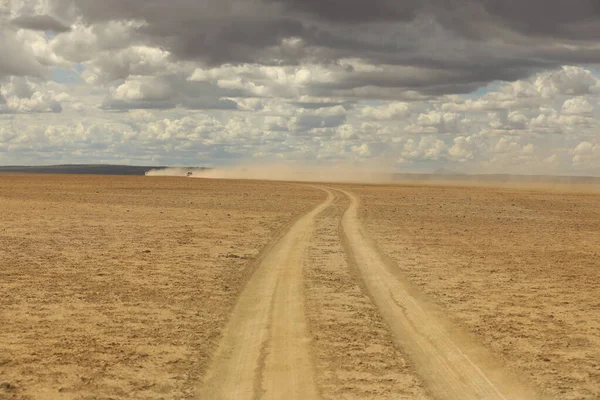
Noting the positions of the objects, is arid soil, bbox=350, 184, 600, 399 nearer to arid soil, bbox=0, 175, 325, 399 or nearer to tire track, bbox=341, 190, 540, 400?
tire track, bbox=341, 190, 540, 400

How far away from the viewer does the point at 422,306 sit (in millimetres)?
13266

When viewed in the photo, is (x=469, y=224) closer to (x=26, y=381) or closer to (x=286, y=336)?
(x=286, y=336)

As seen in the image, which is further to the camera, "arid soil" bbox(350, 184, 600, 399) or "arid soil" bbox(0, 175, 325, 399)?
"arid soil" bbox(350, 184, 600, 399)

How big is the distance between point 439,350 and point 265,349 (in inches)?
98.9

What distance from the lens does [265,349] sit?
994 centimetres

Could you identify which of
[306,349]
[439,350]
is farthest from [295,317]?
[439,350]

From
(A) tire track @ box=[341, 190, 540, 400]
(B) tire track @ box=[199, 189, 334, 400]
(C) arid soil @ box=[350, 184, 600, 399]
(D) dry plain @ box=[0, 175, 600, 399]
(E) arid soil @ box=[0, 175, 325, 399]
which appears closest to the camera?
(B) tire track @ box=[199, 189, 334, 400]

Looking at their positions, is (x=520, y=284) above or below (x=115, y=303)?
above

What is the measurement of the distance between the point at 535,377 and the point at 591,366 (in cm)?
109

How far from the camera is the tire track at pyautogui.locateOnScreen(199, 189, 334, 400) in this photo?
8.27 metres

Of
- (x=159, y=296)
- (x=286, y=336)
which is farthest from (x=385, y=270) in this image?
(x=286, y=336)

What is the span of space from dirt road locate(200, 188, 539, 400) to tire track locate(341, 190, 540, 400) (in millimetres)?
12

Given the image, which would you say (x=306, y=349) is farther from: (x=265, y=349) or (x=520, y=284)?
(x=520, y=284)

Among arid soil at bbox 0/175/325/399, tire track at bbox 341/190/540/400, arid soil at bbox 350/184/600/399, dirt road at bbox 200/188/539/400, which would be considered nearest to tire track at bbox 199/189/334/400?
dirt road at bbox 200/188/539/400
